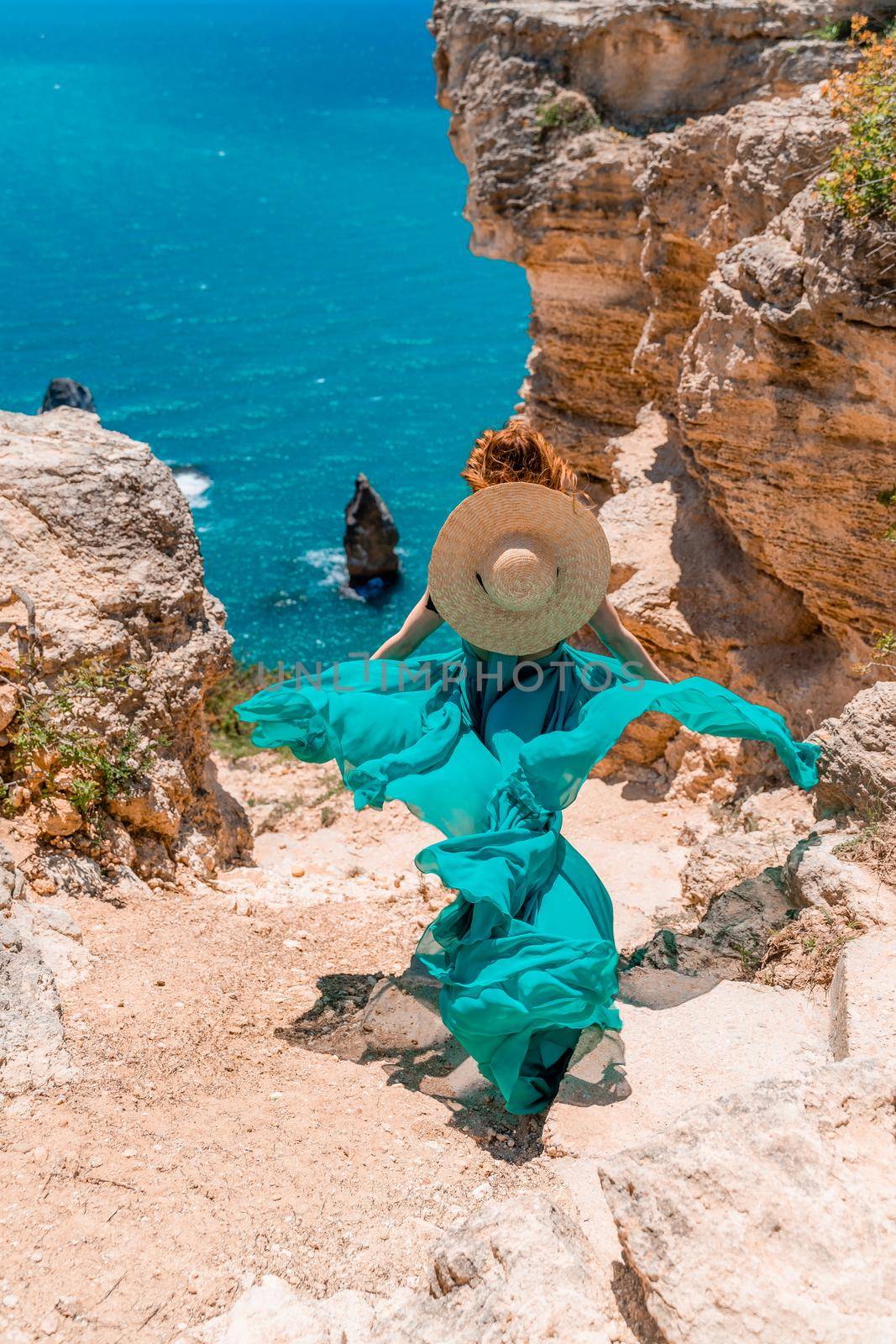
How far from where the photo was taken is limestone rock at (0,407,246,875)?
261 inches

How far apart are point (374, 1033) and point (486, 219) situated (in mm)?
11305

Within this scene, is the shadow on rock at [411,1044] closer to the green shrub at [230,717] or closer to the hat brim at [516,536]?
the hat brim at [516,536]

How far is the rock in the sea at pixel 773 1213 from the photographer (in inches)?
109

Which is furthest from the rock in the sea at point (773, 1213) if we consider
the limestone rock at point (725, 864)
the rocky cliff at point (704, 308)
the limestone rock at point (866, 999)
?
the rocky cliff at point (704, 308)

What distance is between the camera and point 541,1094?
442 centimetres

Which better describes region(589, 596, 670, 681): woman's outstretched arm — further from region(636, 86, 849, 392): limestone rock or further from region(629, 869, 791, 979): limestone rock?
region(636, 86, 849, 392): limestone rock

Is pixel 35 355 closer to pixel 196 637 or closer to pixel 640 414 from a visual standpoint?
pixel 640 414

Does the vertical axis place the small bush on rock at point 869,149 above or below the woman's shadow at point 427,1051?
above

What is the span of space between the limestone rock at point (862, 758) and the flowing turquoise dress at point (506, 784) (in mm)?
104

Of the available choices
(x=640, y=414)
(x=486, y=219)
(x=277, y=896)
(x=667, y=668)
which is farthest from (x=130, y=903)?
(x=486, y=219)

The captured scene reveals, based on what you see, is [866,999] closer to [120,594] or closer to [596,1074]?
[596,1074]

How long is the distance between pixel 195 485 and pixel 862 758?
23838mm

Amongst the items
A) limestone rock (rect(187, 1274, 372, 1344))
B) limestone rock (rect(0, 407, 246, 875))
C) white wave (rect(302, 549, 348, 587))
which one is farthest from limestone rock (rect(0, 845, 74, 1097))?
white wave (rect(302, 549, 348, 587))

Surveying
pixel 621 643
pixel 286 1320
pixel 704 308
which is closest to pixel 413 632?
pixel 621 643
